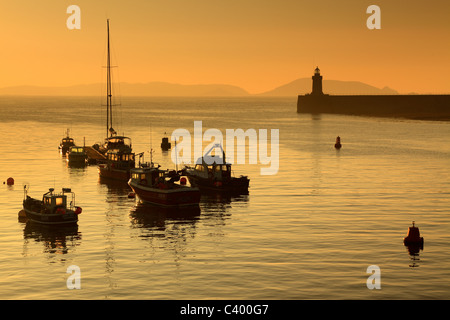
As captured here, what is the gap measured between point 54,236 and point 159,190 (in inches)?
508

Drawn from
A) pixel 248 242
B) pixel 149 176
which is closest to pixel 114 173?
pixel 149 176

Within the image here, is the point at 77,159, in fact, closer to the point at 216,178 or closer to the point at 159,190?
the point at 216,178

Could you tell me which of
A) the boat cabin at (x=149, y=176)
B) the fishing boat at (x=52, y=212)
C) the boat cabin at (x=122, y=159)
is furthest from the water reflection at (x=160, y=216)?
the boat cabin at (x=122, y=159)

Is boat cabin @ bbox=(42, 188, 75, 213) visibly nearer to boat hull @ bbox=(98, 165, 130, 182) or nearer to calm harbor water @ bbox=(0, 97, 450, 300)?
calm harbor water @ bbox=(0, 97, 450, 300)

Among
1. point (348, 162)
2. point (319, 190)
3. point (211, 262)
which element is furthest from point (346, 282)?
point (348, 162)

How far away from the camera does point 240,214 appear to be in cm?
5519

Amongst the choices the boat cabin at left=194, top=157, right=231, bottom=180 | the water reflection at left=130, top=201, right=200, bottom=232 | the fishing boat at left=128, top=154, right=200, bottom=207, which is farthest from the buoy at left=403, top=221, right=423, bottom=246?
the boat cabin at left=194, top=157, right=231, bottom=180

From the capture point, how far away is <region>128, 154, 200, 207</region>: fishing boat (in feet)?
184

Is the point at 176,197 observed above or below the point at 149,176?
below

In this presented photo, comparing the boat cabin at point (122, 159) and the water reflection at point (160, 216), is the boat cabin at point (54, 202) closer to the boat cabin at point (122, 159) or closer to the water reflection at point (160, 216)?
the water reflection at point (160, 216)

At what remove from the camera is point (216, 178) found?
66062mm

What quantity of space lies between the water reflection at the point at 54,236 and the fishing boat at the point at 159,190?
34.5ft

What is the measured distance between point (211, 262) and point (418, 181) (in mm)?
46246
